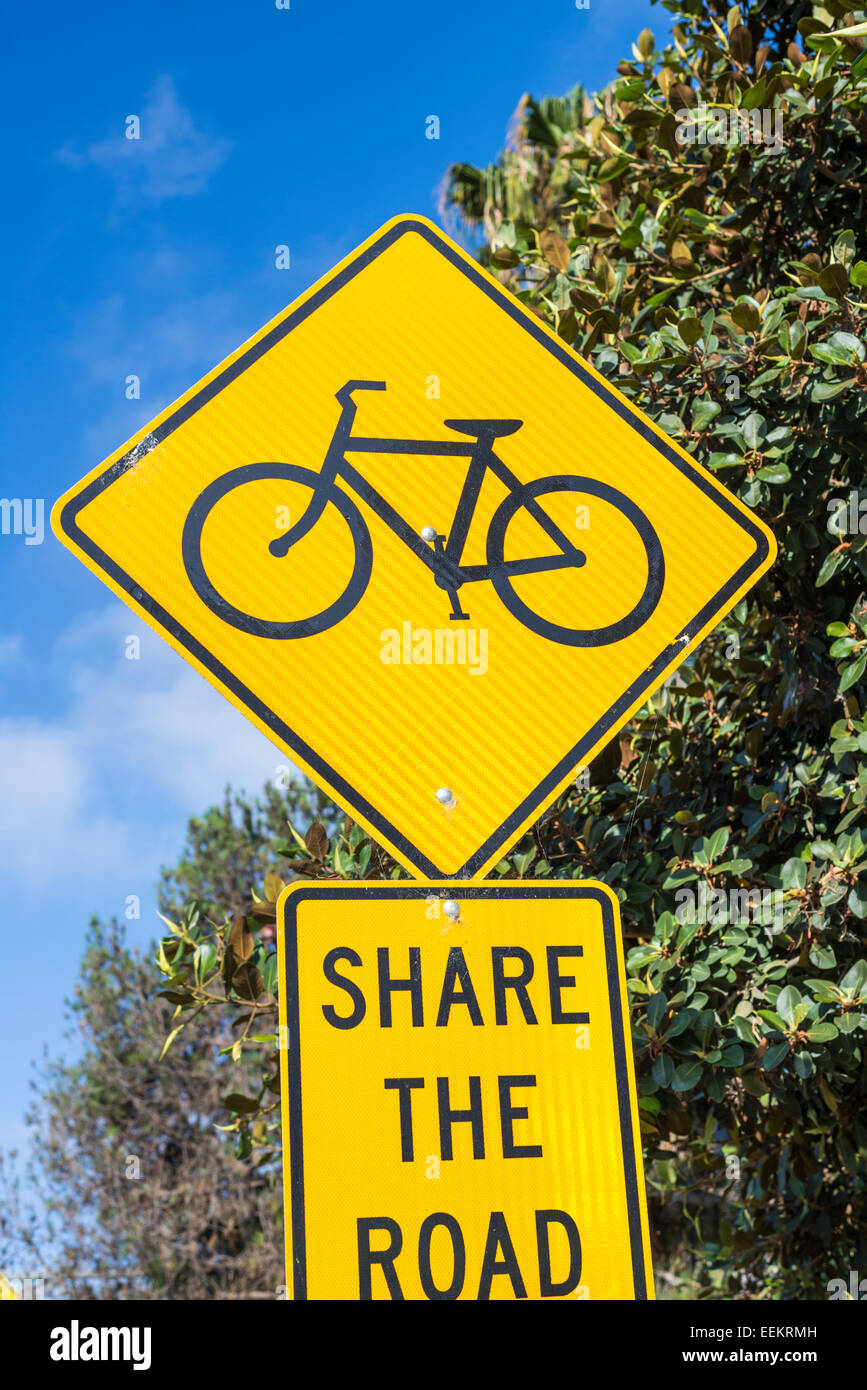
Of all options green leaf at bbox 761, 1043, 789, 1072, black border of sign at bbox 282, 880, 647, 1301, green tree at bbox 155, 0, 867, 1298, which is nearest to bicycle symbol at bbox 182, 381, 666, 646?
black border of sign at bbox 282, 880, 647, 1301

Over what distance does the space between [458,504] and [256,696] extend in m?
0.50

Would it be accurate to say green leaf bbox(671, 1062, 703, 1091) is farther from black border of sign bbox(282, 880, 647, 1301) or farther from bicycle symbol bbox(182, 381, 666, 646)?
bicycle symbol bbox(182, 381, 666, 646)

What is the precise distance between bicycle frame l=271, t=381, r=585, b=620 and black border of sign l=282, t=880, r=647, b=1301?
0.48 meters

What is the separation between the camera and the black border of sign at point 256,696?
6.68 ft

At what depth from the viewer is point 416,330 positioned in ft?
7.57

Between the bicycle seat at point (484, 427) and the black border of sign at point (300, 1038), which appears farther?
the bicycle seat at point (484, 427)

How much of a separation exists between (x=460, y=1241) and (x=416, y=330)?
1.56 metres

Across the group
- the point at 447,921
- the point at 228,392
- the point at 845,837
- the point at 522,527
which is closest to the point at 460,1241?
the point at 447,921

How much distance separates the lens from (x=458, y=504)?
2.19 meters

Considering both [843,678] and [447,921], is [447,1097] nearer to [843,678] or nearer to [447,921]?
[447,921]

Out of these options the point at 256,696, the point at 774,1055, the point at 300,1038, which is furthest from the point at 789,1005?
the point at 256,696

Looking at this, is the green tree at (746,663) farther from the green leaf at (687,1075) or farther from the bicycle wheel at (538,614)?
the bicycle wheel at (538,614)

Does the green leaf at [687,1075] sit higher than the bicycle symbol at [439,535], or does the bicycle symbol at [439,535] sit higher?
the bicycle symbol at [439,535]

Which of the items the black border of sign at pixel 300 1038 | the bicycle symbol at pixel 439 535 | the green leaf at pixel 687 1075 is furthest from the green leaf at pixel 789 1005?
the bicycle symbol at pixel 439 535
